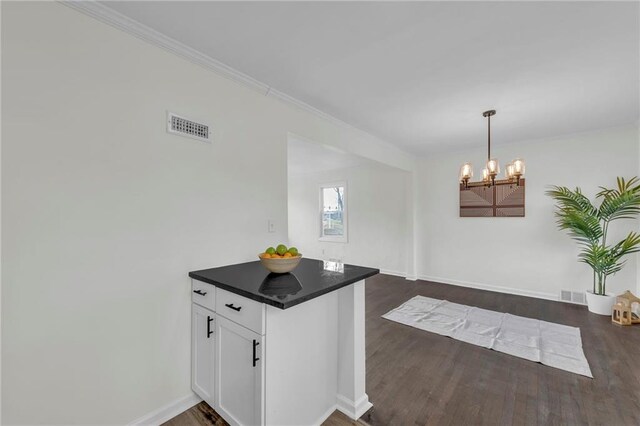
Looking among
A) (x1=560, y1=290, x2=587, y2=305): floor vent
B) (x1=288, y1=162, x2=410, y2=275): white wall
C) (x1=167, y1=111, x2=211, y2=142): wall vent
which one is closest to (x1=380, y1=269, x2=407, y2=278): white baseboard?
→ (x1=288, y1=162, x2=410, y2=275): white wall

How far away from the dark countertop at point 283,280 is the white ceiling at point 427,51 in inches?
64.0

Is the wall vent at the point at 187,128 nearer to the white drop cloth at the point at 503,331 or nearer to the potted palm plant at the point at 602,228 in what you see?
the white drop cloth at the point at 503,331

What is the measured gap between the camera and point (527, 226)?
422 centimetres

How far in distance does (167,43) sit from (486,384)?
3451 mm

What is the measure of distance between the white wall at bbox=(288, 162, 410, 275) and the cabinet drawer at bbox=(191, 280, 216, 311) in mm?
4024

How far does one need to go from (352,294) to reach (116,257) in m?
1.46

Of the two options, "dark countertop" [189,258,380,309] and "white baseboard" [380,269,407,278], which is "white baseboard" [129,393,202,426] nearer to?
"dark countertop" [189,258,380,309]

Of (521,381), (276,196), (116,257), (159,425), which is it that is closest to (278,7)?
(276,196)

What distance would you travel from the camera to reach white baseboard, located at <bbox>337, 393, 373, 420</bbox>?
67.9 inches

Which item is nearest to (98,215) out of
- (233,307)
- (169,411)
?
(233,307)

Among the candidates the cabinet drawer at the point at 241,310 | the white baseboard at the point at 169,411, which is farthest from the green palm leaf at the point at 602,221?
the white baseboard at the point at 169,411

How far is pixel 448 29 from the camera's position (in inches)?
67.3

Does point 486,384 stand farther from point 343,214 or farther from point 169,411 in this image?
point 343,214

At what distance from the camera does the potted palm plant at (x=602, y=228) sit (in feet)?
11.0
